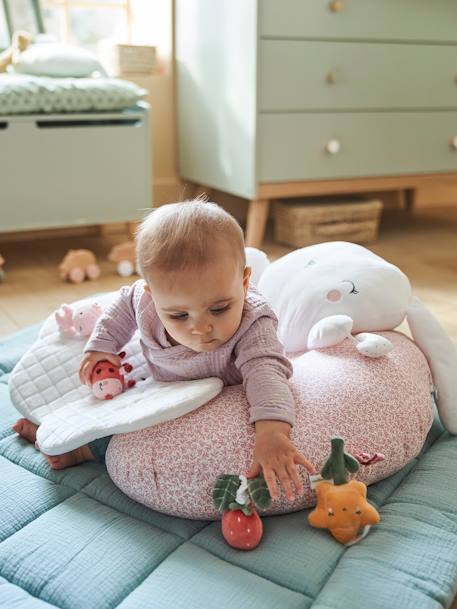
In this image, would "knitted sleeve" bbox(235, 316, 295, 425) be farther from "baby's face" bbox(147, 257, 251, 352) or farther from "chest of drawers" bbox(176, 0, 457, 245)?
"chest of drawers" bbox(176, 0, 457, 245)

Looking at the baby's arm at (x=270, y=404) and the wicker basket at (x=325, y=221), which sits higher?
the baby's arm at (x=270, y=404)

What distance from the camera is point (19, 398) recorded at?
1104mm

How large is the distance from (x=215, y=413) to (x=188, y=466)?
0.25 feet

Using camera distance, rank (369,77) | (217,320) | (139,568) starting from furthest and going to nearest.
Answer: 1. (369,77)
2. (217,320)
3. (139,568)

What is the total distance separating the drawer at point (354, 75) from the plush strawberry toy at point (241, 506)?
151 cm

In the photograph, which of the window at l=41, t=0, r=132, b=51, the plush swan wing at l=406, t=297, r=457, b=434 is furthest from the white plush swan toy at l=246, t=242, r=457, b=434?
the window at l=41, t=0, r=132, b=51

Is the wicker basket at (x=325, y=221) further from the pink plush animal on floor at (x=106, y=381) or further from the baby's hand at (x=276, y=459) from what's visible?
the baby's hand at (x=276, y=459)

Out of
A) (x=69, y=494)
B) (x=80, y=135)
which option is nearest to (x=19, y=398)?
(x=69, y=494)

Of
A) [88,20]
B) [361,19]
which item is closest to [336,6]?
[361,19]

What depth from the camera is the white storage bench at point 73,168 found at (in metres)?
2.04

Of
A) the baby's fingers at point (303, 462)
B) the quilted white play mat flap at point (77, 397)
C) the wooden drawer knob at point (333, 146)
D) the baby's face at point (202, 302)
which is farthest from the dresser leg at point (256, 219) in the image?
the baby's fingers at point (303, 462)

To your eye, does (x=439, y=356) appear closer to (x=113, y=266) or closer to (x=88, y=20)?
(x=113, y=266)

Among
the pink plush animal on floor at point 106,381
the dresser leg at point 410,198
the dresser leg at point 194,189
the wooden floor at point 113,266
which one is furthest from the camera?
the dresser leg at point 410,198

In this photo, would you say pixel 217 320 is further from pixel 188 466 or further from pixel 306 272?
pixel 306 272
